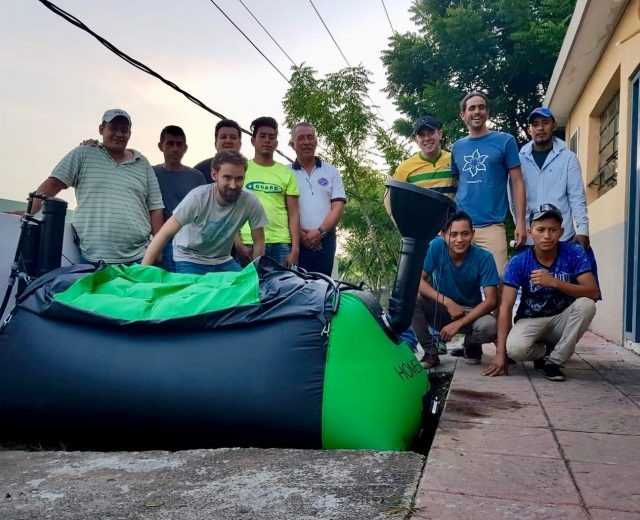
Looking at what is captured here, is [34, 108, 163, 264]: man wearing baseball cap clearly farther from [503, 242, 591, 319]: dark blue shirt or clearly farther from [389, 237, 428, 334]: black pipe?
[503, 242, 591, 319]: dark blue shirt

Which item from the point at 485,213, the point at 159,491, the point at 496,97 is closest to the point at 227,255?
the point at 485,213

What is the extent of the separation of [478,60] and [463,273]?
14805 mm

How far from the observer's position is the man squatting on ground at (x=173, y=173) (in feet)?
14.3

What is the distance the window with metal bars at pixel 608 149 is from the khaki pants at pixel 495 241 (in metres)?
3.39

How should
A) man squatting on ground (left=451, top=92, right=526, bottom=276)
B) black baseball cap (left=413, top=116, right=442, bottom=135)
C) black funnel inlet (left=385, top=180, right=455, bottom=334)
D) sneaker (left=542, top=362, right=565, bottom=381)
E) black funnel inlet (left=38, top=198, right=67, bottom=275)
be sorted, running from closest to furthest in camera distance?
black funnel inlet (left=385, top=180, right=455, bottom=334) < black funnel inlet (left=38, top=198, right=67, bottom=275) < sneaker (left=542, top=362, right=565, bottom=381) < man squatting on ground (left=451, top=92, right=526, bottom=276) < black baseball cap (left=413, top=116, right=442, bottom=135)

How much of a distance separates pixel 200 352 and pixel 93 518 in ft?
3.06

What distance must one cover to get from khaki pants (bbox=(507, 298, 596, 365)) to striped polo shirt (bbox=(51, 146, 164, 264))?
2.29 metres

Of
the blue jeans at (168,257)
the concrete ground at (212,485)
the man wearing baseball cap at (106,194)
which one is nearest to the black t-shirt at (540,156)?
the blue jeans at (168,257)

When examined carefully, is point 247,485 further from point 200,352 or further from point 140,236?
point 140,236

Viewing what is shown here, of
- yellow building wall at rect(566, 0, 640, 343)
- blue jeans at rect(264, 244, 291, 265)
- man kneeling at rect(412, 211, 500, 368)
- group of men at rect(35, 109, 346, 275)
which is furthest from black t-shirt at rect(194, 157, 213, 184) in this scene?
yellow building wall at rect(566, 0, 640, 343)

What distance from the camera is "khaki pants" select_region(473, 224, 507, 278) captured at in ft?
13.4

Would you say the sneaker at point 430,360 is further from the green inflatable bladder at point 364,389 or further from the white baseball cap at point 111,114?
the white baseball cap at point 111,114

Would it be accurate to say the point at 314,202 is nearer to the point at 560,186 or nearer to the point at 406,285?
the point at 560,186

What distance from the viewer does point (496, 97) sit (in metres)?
17.6
